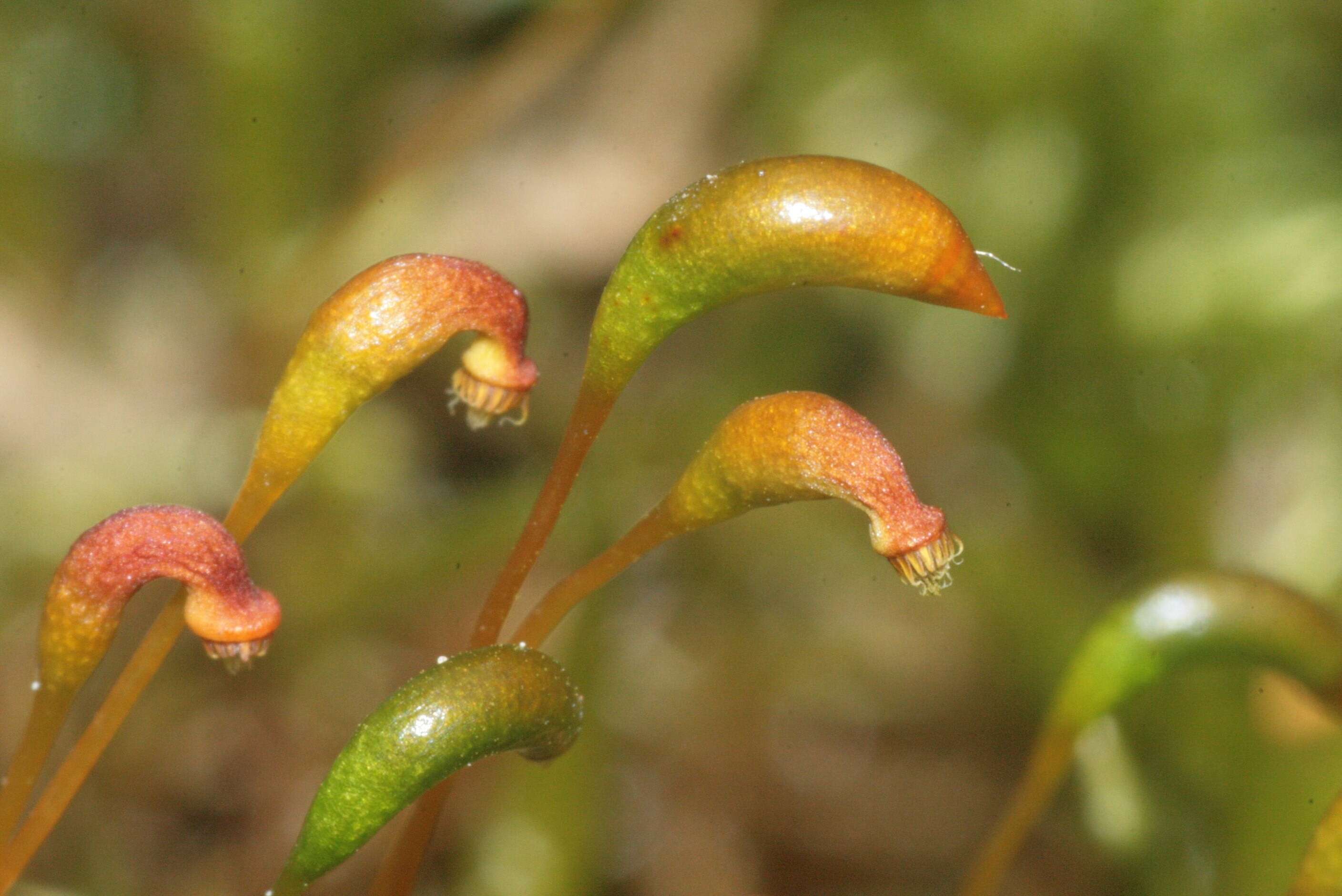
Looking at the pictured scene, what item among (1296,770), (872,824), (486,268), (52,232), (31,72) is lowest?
(872,824)

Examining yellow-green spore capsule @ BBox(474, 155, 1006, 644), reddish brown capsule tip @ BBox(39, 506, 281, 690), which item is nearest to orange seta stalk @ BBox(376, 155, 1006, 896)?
yellow-green spore capsule @ BBox(474, 155, 1006, 644)

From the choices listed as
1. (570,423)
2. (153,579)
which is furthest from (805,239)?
(153,579)

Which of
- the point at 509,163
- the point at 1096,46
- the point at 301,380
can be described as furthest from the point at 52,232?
the point at 1096,46

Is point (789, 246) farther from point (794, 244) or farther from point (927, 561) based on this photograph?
point (927, 561)

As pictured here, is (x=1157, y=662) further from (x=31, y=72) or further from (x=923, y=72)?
(x=31, y=72)

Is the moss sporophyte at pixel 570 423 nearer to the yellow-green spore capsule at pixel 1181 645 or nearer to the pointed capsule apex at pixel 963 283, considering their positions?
the pointed capsule apex at pixel 963 283

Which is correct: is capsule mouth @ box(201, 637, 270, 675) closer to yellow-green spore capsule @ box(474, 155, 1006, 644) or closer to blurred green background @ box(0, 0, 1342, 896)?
yellow-green spore capsule @ box(474, 155, 1006, 644)
